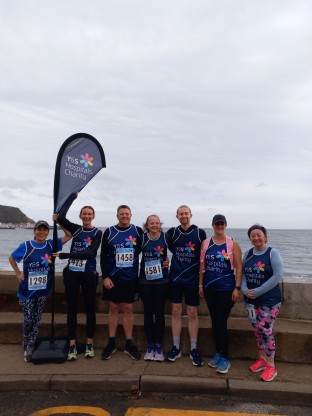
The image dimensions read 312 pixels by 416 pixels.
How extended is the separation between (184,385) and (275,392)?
1.01m

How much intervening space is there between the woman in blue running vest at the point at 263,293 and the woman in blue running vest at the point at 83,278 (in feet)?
6.64

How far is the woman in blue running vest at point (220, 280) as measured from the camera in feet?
15.1

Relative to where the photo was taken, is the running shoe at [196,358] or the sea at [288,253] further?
the sea at [288,253]

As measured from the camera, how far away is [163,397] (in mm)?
4082

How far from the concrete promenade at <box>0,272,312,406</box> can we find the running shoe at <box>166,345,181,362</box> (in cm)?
7

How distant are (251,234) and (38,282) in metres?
2.87

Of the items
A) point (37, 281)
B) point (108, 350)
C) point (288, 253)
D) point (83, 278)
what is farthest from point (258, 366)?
point (288, 253)

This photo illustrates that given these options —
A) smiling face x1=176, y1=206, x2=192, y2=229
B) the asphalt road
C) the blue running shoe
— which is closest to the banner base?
the asphalt road

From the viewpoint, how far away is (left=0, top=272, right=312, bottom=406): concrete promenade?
4.16 metres

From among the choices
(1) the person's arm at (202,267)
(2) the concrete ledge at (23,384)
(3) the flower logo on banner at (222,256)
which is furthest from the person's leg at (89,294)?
(3) the flower logo on banner at (222,256)

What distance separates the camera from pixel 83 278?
4.92 m

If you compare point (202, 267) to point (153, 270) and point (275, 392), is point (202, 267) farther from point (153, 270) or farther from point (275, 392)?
point (275, 392)

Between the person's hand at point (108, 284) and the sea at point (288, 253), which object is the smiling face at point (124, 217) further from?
the sea at point (288, 253)

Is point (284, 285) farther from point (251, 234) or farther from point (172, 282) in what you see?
point (172, 282)
